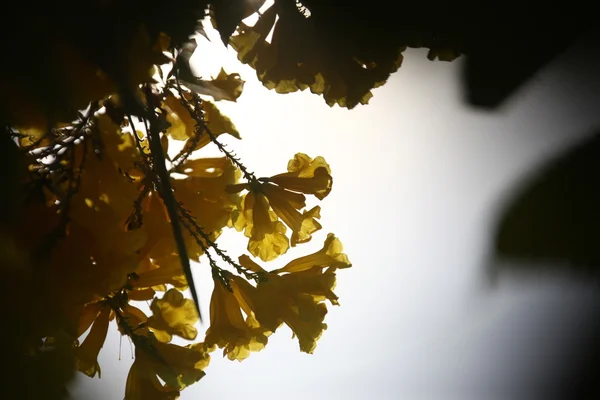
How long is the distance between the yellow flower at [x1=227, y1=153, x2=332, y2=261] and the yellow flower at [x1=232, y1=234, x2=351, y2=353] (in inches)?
0.8

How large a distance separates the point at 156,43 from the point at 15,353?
0.16 meters

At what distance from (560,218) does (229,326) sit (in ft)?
0.94

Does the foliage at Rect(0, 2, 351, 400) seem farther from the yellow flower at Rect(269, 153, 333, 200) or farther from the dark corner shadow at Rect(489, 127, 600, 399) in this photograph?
the dark corner shadow at Rect(489, 127, 600, 399)

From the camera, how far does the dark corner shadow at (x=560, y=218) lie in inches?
6.8

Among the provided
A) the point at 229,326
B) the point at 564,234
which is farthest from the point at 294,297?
the point at 564,234

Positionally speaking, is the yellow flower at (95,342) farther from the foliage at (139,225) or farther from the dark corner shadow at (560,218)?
the dark corner shadow at (560,218)

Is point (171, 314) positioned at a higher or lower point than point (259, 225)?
lower

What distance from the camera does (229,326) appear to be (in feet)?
1.38

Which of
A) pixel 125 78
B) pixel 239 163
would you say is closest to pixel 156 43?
pixel 125 78

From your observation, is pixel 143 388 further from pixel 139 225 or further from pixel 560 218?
pixel 560 218

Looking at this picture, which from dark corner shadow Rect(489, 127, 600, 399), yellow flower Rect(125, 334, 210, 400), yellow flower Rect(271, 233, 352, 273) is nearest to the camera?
dark corner shadow Rect(489, 127, 600, 399)

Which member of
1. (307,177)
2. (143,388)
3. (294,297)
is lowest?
(143,388)

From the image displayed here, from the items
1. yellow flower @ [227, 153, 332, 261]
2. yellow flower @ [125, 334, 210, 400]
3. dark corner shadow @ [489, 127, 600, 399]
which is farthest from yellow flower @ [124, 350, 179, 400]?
dark corner shadow @ [489, 127, 600, 399]

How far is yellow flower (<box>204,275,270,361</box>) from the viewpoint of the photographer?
Result: 1.37ft
